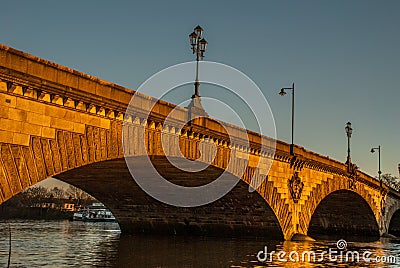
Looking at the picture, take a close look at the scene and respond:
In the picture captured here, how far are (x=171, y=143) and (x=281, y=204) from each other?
14.9m

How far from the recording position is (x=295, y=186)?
38.4 meters

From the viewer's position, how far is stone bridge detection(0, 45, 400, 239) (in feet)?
54.3

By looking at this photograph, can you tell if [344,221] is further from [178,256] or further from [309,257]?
[178,256]

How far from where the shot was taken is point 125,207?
4406 cm

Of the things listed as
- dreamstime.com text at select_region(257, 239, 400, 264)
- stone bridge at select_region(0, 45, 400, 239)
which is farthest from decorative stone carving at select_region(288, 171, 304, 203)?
dreamstime.com text at select_region(257, 239, 400, 264)

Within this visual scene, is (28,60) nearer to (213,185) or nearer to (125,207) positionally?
(213,185)

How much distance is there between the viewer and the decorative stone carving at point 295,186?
38.2 meters

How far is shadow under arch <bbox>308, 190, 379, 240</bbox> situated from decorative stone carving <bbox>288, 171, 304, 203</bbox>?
71.6 feet

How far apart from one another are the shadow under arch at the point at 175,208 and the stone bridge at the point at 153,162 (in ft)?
0.27

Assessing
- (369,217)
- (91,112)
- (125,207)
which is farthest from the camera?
(369,217)

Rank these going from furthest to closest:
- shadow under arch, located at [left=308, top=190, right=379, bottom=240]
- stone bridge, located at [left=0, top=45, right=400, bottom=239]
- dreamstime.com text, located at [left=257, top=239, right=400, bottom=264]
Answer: shadow under arch, located at [left=308, top=190, right=379, bottom=240], dreamstime.com text, located at [left=257, top=239, right=400, bottom=264], stone bridge, located at [left=0, top=45, right=400, bottom=239]

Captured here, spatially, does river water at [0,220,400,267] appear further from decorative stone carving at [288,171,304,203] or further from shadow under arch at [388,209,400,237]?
shadow under arch at [388,209,400,237]

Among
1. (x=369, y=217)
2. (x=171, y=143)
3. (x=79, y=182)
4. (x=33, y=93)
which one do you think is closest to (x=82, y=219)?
(x=369, y=217)

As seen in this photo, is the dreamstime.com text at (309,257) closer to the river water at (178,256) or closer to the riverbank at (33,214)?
the river water at (178,256)
